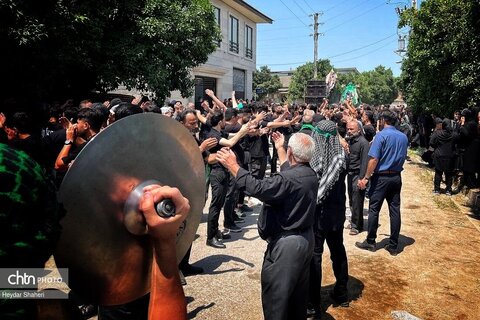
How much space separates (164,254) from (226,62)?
2513 cm

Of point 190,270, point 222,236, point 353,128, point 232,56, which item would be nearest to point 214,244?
point 222,236

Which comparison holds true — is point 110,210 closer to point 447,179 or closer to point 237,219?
point 237,219

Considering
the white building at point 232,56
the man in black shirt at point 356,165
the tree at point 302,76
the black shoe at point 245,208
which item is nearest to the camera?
the man in black shirt at point 356,165

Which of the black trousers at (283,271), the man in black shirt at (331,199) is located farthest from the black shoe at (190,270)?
the black trousers at (283,271)

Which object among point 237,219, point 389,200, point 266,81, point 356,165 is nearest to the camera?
point 389,200

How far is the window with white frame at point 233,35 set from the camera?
83.6 ft

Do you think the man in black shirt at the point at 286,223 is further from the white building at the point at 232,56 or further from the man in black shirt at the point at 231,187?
the white building at the point at 232,56

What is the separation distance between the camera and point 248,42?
28.8 m

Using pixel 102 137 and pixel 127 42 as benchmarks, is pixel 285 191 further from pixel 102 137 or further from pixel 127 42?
pixel 127 42

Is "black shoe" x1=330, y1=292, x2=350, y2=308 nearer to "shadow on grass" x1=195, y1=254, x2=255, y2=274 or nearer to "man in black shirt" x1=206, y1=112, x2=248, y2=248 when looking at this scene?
"shadow on grass" x1=195, y1=254, x2=255, y2=274

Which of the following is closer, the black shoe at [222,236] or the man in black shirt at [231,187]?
the black shoe at [222,236]

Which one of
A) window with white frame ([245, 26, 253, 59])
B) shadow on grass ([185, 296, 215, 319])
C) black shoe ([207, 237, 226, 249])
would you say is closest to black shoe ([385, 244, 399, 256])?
black shoe ([207, 237, 226, 249])

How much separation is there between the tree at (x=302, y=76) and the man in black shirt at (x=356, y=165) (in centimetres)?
3894

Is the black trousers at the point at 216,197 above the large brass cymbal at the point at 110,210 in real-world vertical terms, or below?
below
